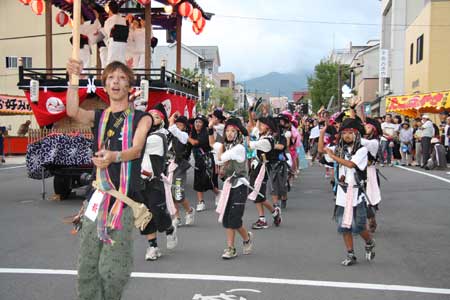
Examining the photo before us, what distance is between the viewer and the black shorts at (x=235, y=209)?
21.0 ft

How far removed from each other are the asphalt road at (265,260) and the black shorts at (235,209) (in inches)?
16.6

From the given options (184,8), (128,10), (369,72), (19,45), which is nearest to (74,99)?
(184,8)

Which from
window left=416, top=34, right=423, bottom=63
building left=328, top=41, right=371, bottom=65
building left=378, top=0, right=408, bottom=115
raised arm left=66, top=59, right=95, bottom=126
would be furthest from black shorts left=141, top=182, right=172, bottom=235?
building left=328, top=41, right=371, bottom=65

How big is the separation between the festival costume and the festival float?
5.08 metres

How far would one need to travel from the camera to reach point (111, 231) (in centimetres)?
363

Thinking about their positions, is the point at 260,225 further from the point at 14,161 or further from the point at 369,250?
the point at 14,161

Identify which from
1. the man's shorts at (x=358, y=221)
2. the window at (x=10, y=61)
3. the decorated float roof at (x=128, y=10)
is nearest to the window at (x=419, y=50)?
the decorated float roof at (x=128, y=10)

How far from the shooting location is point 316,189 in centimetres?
1336

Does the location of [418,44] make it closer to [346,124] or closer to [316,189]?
[316,189]

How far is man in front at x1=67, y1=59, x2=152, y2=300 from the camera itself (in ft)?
11.8

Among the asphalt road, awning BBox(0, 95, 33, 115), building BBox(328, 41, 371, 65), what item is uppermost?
building BBox(328, 41, 371, 65)

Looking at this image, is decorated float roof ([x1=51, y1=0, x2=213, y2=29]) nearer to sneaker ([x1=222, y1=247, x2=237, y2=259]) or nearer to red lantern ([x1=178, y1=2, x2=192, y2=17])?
red lantern ([x1=178, y1=2, x2=192, y2=17])

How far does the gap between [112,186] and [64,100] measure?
325 inches

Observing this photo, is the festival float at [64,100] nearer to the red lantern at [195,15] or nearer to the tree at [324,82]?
the red lantern at [195,15]
